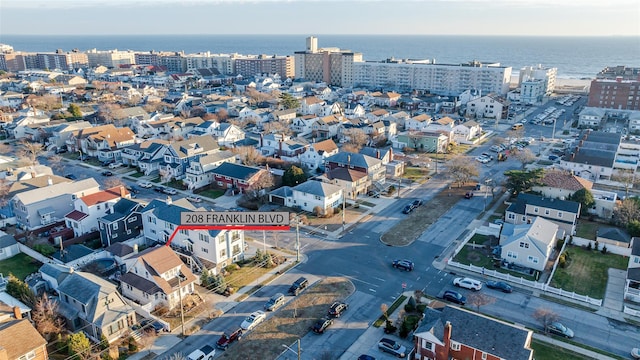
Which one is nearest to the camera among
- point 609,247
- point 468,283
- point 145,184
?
point 468,283

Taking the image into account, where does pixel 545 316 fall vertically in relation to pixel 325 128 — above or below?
below

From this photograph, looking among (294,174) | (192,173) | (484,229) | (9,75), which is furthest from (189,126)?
(9,75)

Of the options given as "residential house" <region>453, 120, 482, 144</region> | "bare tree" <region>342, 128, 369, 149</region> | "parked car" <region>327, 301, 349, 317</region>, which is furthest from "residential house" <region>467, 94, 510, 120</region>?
"parked car" <region>327, 301, 349, 317</region>

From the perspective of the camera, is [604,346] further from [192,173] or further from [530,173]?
[192,173]

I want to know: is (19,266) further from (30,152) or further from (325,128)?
(325,128)

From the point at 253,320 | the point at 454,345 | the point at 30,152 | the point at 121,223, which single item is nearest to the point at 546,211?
the point at 454,345

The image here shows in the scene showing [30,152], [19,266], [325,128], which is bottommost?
[19,266]
